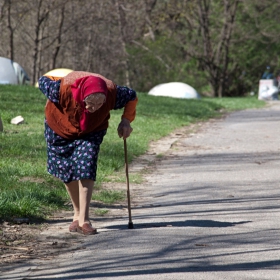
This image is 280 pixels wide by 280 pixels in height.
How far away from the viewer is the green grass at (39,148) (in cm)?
834

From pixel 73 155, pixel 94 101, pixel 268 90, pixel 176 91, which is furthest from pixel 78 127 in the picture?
pixel 268 90

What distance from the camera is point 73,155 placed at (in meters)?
7.16

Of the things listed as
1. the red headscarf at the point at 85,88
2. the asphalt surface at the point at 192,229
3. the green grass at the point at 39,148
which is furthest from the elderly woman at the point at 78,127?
the green grass at the point at 39,148

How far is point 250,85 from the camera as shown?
45969mm

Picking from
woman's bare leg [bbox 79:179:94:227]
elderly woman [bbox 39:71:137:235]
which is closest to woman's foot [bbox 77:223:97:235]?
elderly woman [bbox 39:71:137:235]

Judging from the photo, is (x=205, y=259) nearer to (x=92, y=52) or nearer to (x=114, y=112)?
(x=114, y=112)

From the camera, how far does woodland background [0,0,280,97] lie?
135ft

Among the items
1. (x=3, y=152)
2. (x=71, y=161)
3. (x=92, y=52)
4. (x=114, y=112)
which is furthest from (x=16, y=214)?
(x=92, y=52)

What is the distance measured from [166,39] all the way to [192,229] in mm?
38237

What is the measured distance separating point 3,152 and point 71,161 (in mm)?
4799

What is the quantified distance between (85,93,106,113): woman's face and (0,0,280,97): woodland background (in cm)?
3242

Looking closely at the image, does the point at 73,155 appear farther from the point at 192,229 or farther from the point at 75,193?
the point at 192,229

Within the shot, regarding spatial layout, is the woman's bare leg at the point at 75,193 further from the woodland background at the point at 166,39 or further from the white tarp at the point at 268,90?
the woodland background at the point at 166,39

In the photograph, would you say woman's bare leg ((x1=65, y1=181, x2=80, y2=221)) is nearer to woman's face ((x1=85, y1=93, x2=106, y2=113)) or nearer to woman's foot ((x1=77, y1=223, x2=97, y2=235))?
woman's foot ((x1=77, y1=223, x2=97, y2=235))
